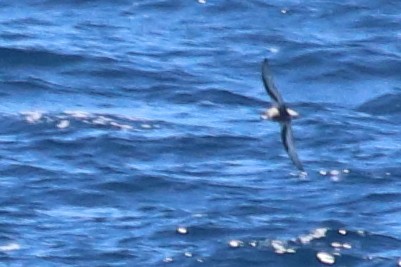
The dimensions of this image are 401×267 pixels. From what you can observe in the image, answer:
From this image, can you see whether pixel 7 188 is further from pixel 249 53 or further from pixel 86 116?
pixel 249 53

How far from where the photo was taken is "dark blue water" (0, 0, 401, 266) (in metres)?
25.0

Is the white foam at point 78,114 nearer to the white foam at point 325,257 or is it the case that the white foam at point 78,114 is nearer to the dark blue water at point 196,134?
the dark blue water at point 196,134

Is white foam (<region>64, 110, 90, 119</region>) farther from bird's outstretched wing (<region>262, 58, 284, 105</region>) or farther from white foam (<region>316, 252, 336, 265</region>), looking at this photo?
bird's outstretched wing (<region>262, 58, 284, 105</region>)

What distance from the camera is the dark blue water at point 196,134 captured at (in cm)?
2497

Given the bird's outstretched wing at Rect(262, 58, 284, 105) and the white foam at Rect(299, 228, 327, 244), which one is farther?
the white foam at Rect(299, 228, 327, 244)

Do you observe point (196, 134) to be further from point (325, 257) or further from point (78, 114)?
point (325, 257)

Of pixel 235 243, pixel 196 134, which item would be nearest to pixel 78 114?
pixel 196 134

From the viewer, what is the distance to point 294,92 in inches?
1259

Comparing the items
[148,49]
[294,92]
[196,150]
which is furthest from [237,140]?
[148,49]

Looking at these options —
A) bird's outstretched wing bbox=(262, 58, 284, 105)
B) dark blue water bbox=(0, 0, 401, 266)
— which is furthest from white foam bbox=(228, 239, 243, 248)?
bird's outstretched wing bbox=(262, 58, 284, 105)

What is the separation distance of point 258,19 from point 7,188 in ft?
34.6

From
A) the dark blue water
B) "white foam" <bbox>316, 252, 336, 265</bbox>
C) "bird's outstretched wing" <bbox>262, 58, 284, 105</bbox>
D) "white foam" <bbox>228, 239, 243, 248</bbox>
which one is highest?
the dark blue water

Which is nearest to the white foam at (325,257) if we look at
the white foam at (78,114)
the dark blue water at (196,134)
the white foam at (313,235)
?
the dark blue water at (196,134)

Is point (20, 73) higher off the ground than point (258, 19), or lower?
lower
